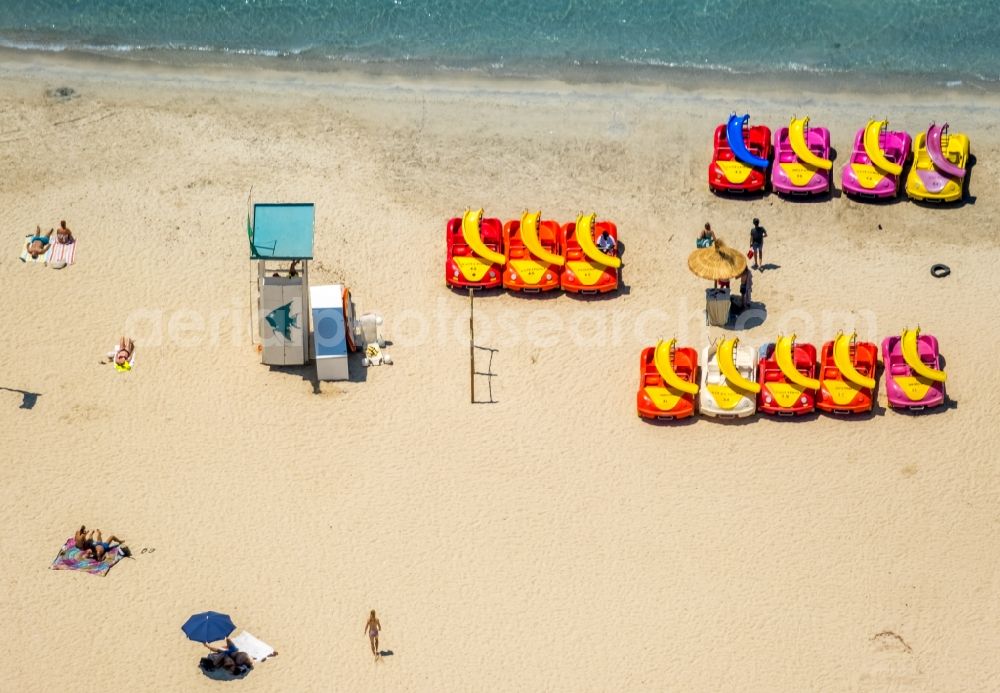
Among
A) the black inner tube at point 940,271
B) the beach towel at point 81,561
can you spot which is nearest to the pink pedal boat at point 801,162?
the black inner tube at point 940,271

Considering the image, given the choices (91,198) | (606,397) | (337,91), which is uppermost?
(337,91)

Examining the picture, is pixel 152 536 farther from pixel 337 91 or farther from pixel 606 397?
pixel 337 91

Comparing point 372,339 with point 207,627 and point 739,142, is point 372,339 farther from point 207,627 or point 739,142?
point 739,142

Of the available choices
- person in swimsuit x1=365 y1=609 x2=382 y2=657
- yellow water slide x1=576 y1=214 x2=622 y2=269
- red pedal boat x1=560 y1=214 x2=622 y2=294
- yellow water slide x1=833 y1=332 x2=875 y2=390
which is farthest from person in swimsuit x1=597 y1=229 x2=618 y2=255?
person in swimsuit x1=365 y1=609 x2=382 y2=657

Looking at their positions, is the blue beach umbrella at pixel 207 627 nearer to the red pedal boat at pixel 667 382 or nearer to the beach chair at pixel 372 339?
the beach chair at pixel 372 339

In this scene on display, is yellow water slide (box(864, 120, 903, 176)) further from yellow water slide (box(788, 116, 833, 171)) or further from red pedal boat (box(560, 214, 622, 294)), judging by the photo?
red pedal boat (box(560, 214, 622, 294))

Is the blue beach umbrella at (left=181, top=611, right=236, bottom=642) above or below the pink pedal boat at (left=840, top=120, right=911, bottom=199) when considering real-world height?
below

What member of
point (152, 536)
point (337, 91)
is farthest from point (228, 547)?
point (337, 91)
